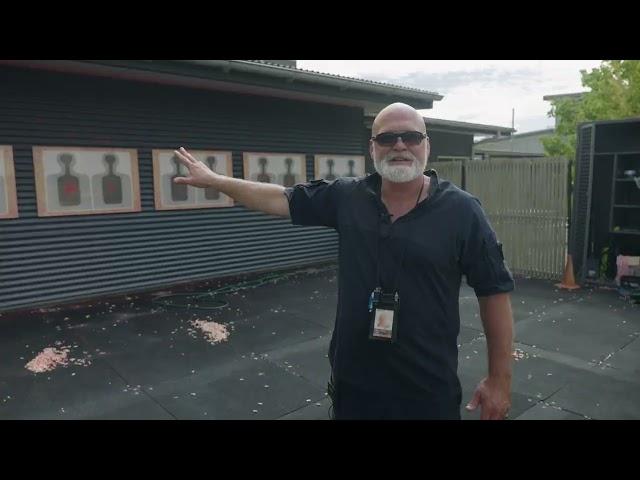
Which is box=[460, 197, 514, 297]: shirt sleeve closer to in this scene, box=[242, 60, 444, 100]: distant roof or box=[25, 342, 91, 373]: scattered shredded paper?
box=[25, 342, 91, 373]: scattered shredded paper

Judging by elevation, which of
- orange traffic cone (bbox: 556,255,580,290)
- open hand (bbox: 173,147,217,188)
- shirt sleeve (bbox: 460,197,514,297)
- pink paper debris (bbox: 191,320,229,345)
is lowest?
pink paper debris (bbox: 191,320,229,345)

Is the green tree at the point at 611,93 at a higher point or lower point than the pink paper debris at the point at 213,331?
higher

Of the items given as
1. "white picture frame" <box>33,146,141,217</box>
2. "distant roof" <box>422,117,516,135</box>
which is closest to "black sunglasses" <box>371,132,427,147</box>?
"white picture frame" <box>33,146,141,217</box>

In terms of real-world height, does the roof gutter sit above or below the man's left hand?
above

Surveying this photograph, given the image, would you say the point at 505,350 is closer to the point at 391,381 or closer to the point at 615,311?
the point at 391,381

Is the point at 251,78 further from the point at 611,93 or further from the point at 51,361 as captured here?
the point at 611,93

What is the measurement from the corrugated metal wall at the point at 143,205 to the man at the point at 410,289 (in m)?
6.37

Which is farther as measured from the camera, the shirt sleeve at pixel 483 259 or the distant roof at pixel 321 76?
the distant roof at pixel 321 76

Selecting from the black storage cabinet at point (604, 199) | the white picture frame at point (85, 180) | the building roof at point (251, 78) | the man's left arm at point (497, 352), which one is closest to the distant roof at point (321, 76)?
the building roof at point (251, 78)

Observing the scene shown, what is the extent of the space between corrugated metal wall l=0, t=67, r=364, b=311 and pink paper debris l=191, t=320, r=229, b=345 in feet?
7.40

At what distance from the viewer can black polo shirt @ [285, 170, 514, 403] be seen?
2025 mm

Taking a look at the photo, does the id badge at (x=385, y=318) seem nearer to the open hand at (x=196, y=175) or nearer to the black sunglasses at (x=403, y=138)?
the black sunglasses at (x=403, y=138)

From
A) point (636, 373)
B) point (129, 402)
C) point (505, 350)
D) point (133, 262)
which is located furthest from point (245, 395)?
point (133, 262)

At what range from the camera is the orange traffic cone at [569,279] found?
8008mm
